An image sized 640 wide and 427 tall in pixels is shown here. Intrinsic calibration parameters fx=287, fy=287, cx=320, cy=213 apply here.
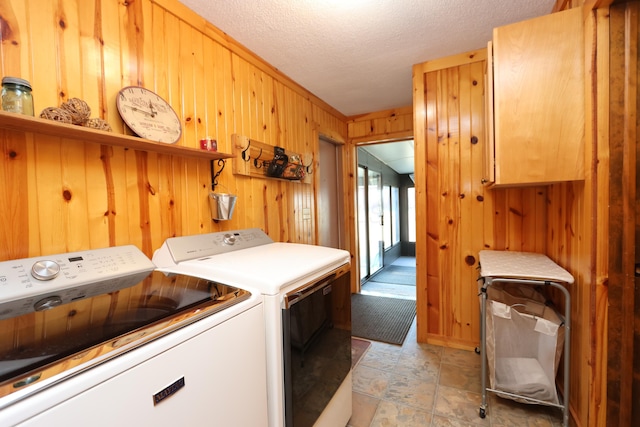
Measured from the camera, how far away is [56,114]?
96cm

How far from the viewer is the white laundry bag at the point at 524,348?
151 centimetres

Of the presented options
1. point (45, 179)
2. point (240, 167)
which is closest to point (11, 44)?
point (45, 179)

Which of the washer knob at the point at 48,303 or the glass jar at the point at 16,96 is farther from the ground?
the glass jar at the point at 16,96

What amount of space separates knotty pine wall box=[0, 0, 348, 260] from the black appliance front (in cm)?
78

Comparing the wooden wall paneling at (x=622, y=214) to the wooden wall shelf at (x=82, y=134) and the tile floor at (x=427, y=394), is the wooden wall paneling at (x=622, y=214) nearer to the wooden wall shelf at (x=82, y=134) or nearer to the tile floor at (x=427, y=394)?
the tile floor at (x=427, y=394)

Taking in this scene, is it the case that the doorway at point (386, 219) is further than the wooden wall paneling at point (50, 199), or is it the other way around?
the doorway at point (386, 219)

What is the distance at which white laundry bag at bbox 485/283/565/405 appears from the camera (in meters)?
1.51

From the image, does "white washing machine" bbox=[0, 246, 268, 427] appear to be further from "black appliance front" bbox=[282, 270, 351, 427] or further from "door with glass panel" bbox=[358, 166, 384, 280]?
"door with glass panel" bbox=[358, 166, 384, 280]

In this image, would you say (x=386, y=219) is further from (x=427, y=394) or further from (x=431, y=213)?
Answer: (x=427, y=394)

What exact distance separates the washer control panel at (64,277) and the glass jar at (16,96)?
0.48 meters

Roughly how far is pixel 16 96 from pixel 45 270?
1.83ft

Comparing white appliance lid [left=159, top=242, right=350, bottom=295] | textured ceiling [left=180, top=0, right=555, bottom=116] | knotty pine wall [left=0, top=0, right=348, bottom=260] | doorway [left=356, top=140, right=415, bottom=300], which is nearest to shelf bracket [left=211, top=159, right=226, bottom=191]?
knotty pine wall [left=0, top=0, right=348, bottom=260]

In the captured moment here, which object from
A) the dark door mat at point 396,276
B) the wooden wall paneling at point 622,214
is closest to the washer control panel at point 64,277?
the wooden wall paneling at point 622,214

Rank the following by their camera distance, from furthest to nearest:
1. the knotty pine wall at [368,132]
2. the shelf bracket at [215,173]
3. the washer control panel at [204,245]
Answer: the knotty pine wall at [368,132] → the shelf bracket at [215,173] → the washer control panel at [204,245]
